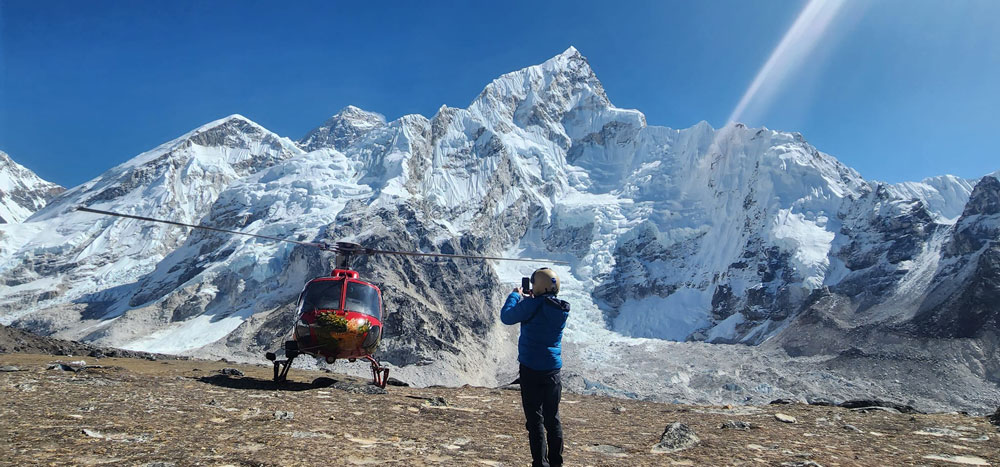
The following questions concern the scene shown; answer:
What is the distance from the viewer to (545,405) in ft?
23.1

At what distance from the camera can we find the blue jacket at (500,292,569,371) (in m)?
7.12

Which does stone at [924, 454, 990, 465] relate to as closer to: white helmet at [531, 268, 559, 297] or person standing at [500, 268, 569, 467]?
person standing at [500, 268, 569, 467]

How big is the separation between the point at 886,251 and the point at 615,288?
6046 cm

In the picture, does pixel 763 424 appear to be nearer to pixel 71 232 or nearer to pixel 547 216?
pixel 547 216

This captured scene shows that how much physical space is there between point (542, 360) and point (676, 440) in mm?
3068

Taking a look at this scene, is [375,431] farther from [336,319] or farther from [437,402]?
[336,319]

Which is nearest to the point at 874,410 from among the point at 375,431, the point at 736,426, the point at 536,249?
the point at 736,426

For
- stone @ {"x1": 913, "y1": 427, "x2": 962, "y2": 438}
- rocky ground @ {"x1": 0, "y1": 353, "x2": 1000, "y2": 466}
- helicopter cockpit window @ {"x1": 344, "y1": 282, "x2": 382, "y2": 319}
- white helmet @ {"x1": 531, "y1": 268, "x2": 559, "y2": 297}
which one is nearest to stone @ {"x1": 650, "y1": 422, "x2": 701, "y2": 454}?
rocky ground @ {"x1": 0, "y1": 353, "x2": 1000, "y2": 466}

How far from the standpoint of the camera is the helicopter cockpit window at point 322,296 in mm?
14914

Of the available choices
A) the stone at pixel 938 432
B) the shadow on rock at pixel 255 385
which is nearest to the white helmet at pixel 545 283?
the stone at pixel 938 432

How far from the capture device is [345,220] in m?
136

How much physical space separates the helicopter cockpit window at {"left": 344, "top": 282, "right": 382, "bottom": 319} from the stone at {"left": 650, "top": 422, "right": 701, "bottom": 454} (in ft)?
29.9

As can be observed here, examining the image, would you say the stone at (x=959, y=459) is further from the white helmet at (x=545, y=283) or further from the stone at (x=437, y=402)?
the stone at (x=437, y=402)

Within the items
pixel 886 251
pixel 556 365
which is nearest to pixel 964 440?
pixel 556 365
